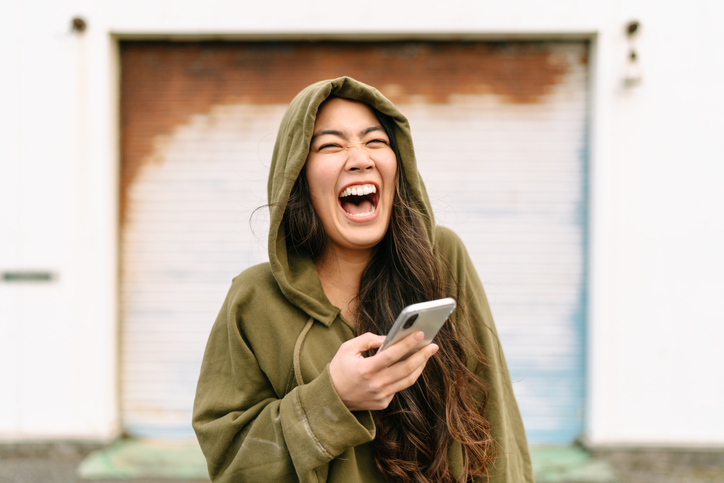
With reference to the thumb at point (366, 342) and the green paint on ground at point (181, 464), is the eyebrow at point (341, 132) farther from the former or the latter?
the green paint on ground at point (181, 464)

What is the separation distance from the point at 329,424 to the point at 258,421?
0.25m

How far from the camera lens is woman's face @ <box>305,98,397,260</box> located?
4.86ft

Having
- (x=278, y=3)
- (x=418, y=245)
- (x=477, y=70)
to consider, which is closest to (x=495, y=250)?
(x=477, y=70)

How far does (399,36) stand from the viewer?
13.8ft

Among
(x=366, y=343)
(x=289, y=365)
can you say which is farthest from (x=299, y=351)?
(x=366, y=343)

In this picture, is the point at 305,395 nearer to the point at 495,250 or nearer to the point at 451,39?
the point at 495,250

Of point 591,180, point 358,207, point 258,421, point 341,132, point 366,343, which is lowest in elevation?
point 258,421

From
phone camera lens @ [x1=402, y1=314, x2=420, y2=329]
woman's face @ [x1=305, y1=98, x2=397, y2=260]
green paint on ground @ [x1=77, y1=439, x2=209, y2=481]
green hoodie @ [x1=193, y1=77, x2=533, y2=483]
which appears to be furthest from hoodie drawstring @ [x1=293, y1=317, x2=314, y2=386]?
green paint on ground @ [x1=77, y1=439, x2=209, y2=481]

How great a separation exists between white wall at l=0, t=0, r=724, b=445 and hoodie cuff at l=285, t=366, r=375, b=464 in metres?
3.47

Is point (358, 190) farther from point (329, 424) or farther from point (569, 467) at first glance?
point (569, 467)

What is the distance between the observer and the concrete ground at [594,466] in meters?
3.99

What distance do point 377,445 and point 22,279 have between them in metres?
3.91

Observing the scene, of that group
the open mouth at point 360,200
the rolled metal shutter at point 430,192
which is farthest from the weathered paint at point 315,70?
the open mouth at point 360,200

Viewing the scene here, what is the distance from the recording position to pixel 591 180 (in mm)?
4250
